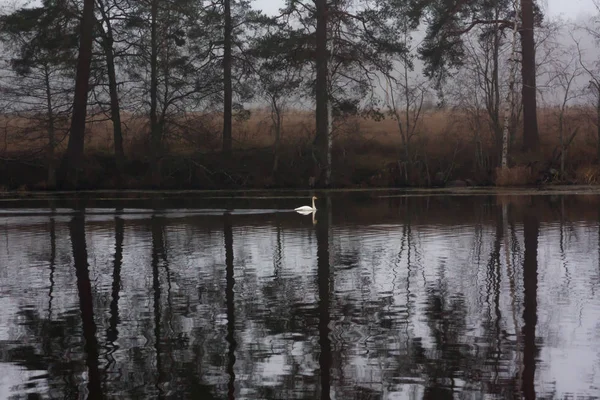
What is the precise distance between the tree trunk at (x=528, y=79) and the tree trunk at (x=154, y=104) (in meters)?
18.5

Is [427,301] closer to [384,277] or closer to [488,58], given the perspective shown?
[384,277]

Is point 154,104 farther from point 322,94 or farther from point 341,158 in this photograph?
point 341,158

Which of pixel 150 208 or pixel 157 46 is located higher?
pixel 157 46

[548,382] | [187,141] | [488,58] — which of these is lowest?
[548,382]

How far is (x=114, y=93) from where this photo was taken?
161ft

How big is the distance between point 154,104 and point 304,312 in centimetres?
3804

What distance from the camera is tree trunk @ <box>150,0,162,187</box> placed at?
152 ft

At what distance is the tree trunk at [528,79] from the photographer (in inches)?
1811

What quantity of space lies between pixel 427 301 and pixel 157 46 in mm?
37981

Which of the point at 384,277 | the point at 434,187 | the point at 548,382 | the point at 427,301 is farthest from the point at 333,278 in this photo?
the point at 434,187

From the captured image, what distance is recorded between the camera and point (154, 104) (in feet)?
156

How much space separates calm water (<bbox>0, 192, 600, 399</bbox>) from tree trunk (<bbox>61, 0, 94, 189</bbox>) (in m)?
24.1

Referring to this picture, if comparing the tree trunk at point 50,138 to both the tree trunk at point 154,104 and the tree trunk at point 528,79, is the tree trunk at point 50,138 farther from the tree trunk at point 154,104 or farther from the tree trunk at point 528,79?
the tree trunk at point 528,79

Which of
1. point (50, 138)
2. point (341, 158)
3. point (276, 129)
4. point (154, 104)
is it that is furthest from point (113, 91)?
point (341, 158)
